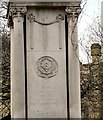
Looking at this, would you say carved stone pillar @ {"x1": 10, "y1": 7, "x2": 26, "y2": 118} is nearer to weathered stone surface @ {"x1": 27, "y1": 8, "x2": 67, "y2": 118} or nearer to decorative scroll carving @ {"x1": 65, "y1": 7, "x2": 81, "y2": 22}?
weathered stone surface @ {"x1": 27, "y1": 8, "x2": 67, "y2": 118}

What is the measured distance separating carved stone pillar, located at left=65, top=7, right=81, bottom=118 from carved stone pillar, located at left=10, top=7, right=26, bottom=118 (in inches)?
51.9

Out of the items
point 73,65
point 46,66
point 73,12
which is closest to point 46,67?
point 46,66

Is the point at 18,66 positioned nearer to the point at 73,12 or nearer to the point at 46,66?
the point at 46,66

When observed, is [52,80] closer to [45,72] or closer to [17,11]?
[45,72]

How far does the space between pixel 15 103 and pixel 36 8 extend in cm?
277

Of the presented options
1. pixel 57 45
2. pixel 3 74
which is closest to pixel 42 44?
pixel 57 45

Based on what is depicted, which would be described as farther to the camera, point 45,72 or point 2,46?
point 2,46

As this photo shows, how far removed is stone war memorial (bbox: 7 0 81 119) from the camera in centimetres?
1427

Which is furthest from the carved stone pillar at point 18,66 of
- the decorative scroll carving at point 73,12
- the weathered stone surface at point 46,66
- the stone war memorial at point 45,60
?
the decorative scroll carving at point 73,12

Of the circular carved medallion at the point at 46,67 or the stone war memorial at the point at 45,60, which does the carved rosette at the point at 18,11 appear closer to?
the stone war memorial at the point at 45,60

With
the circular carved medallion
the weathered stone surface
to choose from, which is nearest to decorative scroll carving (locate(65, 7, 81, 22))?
the weathered stone surface

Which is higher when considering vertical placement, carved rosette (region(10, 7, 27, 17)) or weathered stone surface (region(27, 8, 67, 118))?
carved rosette (region(10, 7, 27, 17))

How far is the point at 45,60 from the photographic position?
569 inches

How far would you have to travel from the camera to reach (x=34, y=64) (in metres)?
14.4
